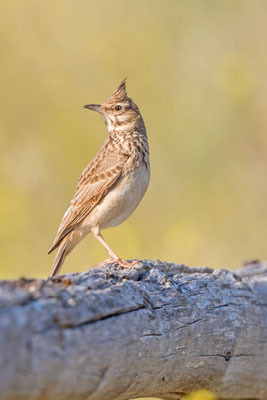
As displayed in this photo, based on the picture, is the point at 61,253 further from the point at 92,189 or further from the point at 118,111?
the point at 118,111

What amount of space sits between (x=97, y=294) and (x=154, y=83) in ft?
20.5

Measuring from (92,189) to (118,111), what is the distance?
0.88 m

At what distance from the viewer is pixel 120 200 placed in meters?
5.53

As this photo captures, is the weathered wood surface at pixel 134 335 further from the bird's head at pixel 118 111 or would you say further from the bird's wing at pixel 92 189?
the bird's head at pixel 118 111

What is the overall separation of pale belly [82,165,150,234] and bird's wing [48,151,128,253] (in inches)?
2.0

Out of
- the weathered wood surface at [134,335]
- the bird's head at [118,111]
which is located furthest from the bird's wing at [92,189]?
the weathered wood surface at [134,335]

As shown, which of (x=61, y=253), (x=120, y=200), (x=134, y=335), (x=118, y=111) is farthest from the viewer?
(x=118, y=111)

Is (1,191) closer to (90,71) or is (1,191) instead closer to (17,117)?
(17,117)

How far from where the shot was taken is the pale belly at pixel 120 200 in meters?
5.53

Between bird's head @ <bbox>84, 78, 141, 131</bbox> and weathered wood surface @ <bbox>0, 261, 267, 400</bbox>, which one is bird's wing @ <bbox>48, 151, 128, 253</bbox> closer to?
bird's head @ <bbox>84, 78, 141, 131</bbox>

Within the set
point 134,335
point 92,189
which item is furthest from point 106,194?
point 134,335

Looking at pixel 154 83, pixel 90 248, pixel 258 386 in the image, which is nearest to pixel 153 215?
pixel 90 248

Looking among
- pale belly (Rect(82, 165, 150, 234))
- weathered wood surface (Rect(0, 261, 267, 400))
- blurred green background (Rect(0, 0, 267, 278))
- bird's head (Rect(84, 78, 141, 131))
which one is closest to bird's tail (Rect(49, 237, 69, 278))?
pale belly (Rect(82, 165, 150, 234))

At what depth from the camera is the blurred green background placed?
319 inches
